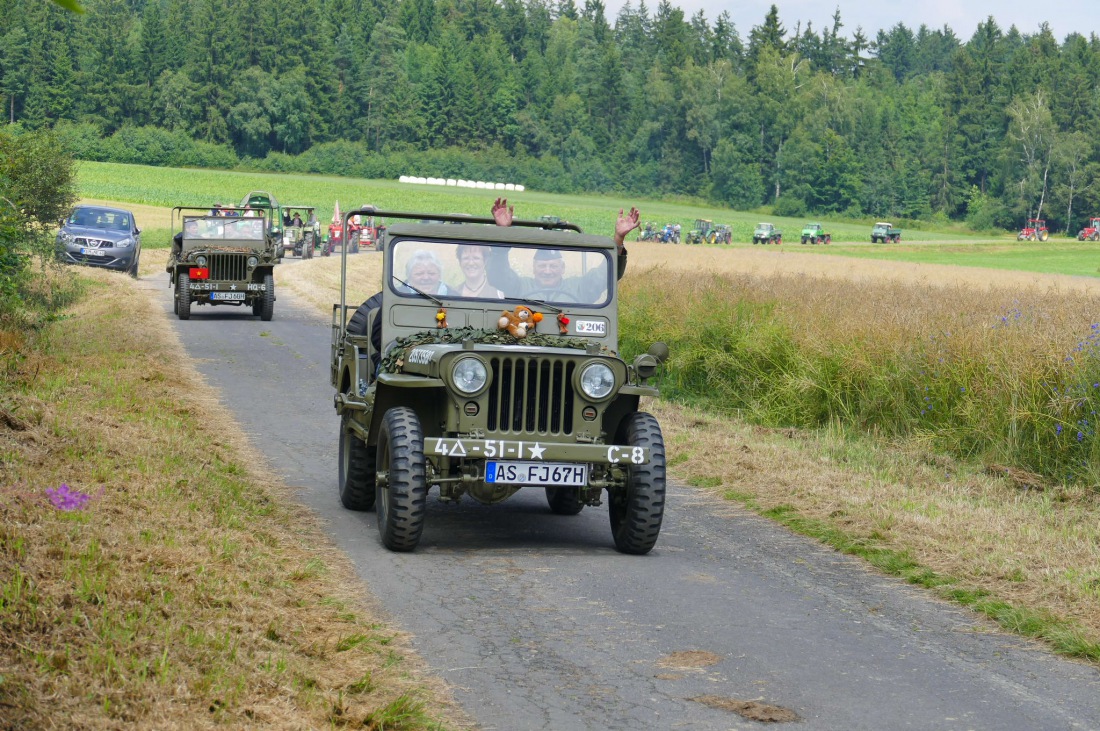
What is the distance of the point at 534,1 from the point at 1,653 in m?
197

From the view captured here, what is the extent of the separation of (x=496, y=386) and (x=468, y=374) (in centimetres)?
18

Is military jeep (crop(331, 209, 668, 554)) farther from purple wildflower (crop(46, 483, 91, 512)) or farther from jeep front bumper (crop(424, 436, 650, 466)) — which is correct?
purple wildflower (crop(46, 483, 91, 512))

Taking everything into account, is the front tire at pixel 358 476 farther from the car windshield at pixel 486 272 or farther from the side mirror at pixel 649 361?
the side mirror at pixel 649 361

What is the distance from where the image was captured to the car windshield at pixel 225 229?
24.8 meters

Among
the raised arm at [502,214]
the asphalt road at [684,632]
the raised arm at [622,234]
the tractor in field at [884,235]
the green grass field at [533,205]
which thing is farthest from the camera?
the tractor in field at [884,235]

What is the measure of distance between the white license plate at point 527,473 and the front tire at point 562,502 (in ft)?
5.24

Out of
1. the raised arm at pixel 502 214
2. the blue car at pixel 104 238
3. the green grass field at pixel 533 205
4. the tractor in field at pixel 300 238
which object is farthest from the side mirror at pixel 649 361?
the green grass field at pixel 533 205

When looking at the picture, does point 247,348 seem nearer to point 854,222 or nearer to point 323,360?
point 323,360

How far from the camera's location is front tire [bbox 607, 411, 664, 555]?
7.33 metres

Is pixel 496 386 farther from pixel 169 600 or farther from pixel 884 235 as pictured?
pixel 884 235

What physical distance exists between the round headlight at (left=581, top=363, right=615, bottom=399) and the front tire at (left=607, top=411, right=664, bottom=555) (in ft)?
1.03

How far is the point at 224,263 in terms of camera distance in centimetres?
2445

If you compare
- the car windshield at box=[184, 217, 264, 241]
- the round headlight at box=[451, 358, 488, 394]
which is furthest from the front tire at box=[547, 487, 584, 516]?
the car windshield at box=[184, 217, 264, 241]

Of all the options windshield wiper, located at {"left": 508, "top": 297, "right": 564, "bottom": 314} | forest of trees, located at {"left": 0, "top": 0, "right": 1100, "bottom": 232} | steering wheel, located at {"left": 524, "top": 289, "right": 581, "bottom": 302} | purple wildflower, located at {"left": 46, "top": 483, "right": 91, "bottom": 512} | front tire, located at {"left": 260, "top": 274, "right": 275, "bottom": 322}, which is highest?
forest of trees, located at {"left": 0, "top": 0, "right": 1100, "bottom": 232}
